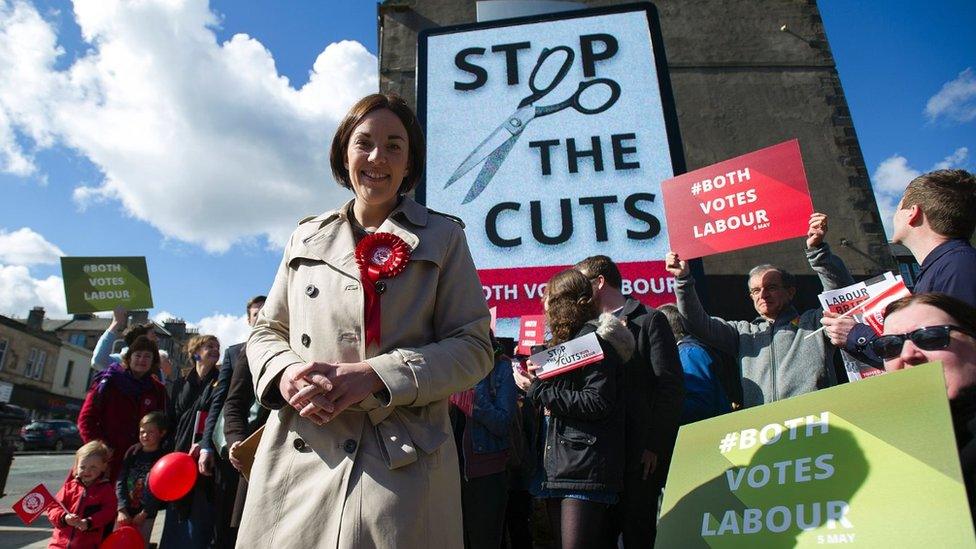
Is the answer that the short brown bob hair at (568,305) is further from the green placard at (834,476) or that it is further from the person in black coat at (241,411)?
the person in black coat at (241,411)

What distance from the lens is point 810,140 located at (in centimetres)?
917

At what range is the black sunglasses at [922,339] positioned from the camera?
1.38 metres

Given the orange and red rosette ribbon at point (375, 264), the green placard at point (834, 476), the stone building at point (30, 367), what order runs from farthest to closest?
the stone building at point (30, 367) → the orange and red rosette ribbon at point (375, 264) → the green placard at point (834, 476)

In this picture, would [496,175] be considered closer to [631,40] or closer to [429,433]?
[631,40]

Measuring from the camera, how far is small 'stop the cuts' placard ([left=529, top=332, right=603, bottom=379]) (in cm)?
261

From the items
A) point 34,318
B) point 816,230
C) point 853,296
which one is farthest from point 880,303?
point 34,318

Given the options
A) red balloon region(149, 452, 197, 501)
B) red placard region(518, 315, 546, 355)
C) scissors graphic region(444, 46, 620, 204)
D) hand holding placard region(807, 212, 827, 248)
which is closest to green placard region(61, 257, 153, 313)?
scissors graphic region(444, 46, 620, 204)

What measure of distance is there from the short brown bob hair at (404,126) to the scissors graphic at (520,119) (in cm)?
542

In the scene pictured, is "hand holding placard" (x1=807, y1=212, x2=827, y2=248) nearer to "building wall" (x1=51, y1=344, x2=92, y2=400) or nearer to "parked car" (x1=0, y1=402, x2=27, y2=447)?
"parked car" (x1=0, y1=402, x2=27, y2=447)

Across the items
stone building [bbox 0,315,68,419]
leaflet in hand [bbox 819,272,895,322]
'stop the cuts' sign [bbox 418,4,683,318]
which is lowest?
leaflet in hand [bbox 819,272,895,322]

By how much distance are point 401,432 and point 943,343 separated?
51.9 inches

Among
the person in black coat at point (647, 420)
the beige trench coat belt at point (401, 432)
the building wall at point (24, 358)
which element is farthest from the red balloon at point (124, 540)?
the building wall at point (24, 358)

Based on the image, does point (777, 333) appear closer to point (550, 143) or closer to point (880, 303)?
point (880, 303)

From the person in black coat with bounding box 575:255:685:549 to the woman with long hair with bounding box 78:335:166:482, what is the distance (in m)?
3.83
